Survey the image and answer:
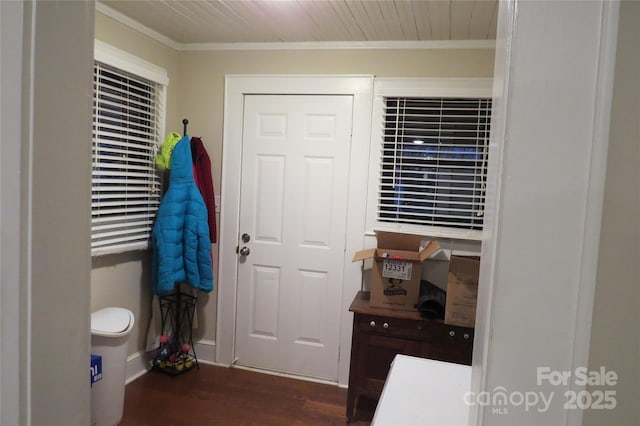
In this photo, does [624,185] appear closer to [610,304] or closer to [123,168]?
[610,304]

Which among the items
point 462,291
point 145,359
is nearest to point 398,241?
point 462,291

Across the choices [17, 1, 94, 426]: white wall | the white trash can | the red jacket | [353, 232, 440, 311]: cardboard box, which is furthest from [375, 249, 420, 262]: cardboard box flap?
[17, 1, 94, 426]: white wall

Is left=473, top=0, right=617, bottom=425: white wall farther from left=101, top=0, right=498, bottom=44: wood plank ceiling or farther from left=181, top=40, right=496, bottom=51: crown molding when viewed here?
left=181, top=40, right=496, bottom=51: crown molding

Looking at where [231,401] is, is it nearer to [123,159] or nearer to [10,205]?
[123,159]

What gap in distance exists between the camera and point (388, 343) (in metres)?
2.55

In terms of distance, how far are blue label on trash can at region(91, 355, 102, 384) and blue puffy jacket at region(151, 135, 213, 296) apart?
724 mm

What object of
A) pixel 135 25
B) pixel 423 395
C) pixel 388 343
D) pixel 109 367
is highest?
pixel 135 25

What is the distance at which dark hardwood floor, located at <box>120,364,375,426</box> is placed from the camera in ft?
8.32

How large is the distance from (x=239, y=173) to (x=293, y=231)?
1.86ft

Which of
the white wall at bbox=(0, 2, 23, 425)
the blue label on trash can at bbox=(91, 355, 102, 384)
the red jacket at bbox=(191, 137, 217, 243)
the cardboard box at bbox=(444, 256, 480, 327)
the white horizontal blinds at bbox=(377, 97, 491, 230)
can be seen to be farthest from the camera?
the red jacket at bbox=(191, 137, 217, 243)

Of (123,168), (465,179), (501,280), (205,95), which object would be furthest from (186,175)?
(501,280)

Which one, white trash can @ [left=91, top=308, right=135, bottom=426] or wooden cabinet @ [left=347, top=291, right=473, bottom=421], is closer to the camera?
white trash can @ [left=91, top=308, right=135, bottom=426]

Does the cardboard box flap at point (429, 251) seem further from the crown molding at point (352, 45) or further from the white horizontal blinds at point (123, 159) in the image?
the white horizontal blinds at point (123, 159)

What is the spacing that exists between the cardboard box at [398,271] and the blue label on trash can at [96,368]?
1.48 meters
